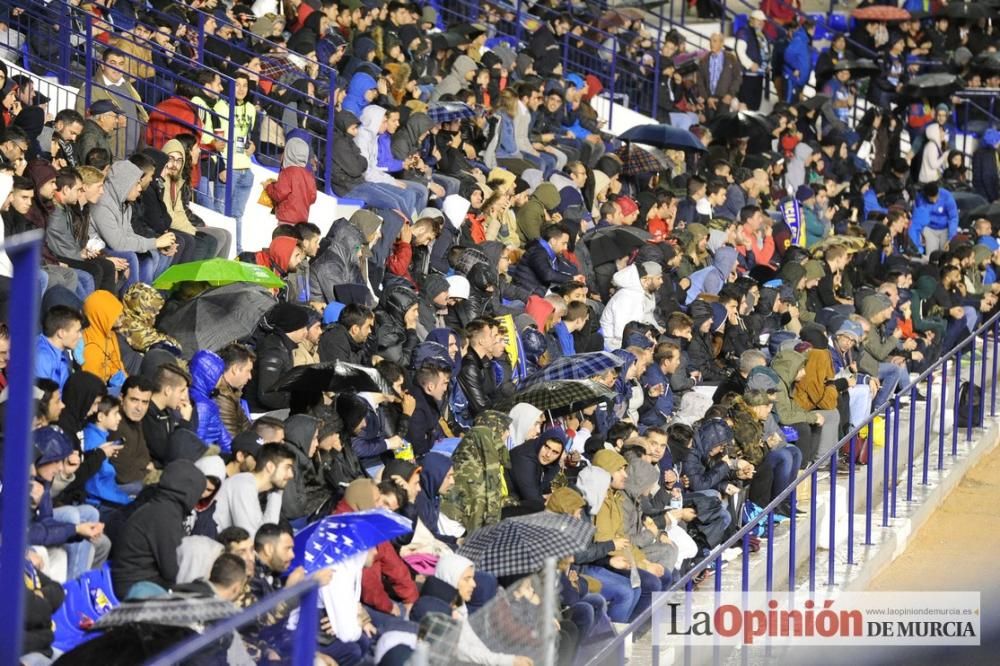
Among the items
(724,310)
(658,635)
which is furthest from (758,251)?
(658,635)

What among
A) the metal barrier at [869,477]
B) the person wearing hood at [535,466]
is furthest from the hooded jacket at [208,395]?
the metal barrier at [869,477]

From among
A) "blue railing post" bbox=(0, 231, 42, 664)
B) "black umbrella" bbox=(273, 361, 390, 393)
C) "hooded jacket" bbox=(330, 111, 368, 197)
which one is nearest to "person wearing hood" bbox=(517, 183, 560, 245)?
"hooded jacket" bbox=(330, 111, 368, 197)

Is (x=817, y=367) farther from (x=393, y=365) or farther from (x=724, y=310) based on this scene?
(x=393, y=365)

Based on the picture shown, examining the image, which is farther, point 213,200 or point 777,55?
point 777,55

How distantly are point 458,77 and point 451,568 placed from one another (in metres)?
10.3

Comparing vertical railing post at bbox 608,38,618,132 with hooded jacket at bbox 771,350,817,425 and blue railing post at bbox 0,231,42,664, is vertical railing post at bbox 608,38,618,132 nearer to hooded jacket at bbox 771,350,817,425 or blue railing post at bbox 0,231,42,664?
hooded jacket at bbox 771,350,817,425

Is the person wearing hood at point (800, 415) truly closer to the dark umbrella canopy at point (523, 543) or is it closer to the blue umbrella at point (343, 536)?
the dark umbrella canopy at point (523, 543)

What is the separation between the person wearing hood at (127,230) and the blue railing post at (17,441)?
8027mm

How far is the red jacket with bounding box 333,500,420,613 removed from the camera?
32.8ft

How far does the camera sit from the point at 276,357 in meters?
12.2

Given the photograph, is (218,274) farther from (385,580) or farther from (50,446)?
(50,446)

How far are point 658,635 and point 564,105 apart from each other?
12115mm

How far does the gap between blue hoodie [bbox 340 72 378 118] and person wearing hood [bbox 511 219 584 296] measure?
7.05ft

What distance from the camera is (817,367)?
15672mm
